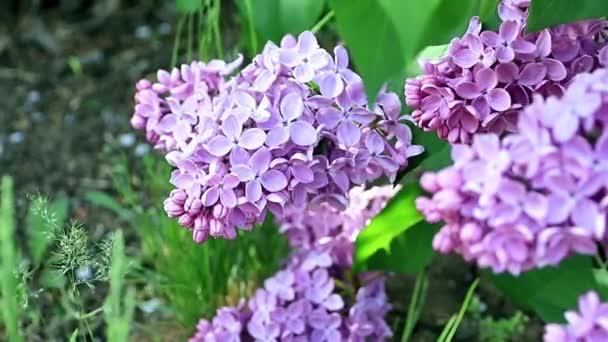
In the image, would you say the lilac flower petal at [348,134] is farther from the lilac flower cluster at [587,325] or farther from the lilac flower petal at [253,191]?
the lilac flower cluster at [587,325]

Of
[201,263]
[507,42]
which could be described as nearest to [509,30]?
[507,42]

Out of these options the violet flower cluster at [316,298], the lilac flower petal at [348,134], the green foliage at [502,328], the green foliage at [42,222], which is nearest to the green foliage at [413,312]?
the violet flower cluster at [316,298]

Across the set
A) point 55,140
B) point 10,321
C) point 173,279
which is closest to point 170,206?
point 10,321

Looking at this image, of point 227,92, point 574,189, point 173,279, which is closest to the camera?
point 574,189

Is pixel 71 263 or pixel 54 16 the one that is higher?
pixel 71 263

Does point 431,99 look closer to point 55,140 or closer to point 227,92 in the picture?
point 227,92

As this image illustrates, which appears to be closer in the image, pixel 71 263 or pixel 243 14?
pixel 71 263
